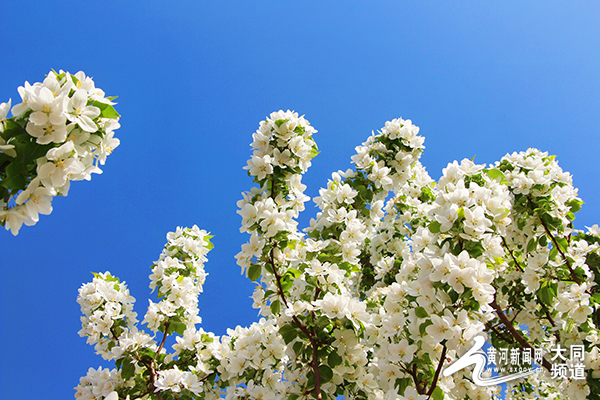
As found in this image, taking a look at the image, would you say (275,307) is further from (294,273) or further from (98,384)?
(98,384)

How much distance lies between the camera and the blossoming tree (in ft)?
7.91

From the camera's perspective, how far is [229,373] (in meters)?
3.65

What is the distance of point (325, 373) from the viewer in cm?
293

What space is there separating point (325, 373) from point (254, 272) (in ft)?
3.57

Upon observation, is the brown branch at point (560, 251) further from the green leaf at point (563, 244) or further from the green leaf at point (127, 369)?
the green leaf at point (127, 369)

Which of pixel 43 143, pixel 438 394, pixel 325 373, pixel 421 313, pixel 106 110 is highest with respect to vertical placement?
pixel 106 110

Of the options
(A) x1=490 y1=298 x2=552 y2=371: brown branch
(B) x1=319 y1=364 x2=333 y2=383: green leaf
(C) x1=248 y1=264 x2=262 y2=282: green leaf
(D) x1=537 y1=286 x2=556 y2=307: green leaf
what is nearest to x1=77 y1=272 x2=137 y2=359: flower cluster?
(C) x1=248 y1=264 x2=262 y2=282: green leaf

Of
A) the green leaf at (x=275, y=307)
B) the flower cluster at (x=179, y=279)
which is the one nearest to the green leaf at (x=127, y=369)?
the flower cluster at (x=179, y=279)

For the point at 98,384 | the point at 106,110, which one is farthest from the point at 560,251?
the point at 98,384

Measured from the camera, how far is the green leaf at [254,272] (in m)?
3.16

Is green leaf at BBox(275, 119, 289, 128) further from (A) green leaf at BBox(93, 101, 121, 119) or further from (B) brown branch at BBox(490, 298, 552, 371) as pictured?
(B) brown branch at BBox(490, 298, 552, 371)

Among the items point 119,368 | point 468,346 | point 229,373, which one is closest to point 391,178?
point 468,346

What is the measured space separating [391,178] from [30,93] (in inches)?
139

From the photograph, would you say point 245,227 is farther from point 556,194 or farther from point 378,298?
point 556,194
